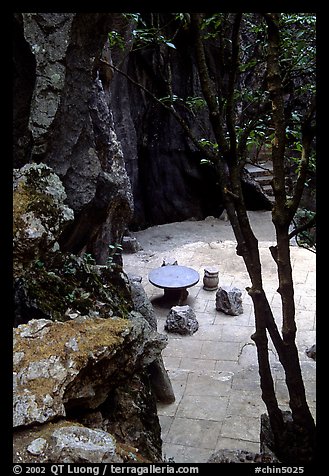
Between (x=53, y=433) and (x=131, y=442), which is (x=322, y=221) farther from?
(x=131, y=442)

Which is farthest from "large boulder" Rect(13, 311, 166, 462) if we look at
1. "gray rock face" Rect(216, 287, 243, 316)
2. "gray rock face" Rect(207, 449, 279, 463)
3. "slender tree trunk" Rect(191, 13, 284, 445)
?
"gray rock face" Rect(216, 287, 243, 316)

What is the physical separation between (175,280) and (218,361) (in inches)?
86.1

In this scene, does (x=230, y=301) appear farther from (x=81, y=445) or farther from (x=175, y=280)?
(x=81, y=445)

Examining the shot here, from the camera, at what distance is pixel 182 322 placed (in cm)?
774

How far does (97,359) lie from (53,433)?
0.54 m

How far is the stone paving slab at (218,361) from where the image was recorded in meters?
5.16

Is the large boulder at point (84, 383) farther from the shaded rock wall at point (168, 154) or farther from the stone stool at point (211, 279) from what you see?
the shaded rock wall at point (168, 154)

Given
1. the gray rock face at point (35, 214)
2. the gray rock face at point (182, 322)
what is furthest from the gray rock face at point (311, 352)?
the gray rock face at point (35, 214)

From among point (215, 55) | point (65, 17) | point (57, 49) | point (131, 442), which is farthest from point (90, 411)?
point (215, 55)

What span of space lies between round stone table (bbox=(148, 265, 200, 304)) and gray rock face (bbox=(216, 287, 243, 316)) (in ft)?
2.00

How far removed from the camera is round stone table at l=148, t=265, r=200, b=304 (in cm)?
862

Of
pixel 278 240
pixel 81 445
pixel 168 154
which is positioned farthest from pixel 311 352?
pixel 168 154

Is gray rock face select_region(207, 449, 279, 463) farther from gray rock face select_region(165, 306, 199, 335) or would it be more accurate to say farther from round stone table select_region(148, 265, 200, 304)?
round stone table select_region(148, 265, 200, 304)

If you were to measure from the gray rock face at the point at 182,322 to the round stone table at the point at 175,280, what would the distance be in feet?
2.43
